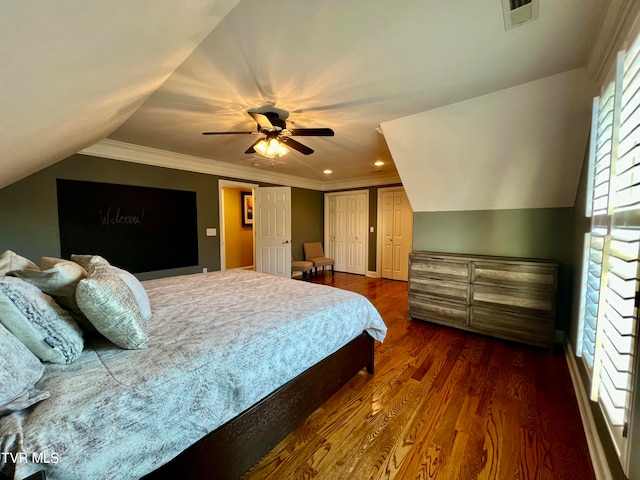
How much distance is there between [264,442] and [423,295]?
8.07 ft

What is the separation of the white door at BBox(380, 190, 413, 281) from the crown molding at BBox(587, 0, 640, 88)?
3.68 m

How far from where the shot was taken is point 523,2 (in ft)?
4.21

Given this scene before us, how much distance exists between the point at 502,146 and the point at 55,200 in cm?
512

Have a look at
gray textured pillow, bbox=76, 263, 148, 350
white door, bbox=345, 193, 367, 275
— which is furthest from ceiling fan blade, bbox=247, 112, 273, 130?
white door, bbox=345, 193, 367, 275

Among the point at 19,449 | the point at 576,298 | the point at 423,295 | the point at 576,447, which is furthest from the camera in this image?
the point at 423,295

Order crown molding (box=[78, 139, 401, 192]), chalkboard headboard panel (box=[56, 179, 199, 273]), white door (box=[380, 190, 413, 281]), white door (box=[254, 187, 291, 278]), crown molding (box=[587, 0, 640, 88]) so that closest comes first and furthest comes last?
crown molding (box=[587, 0, 640, 88]), chalkboard headboard panel (box=[56, 179, 199, 273]), crown molding (box=[78, 139, 401, 192]), white door (box=[254, 187, 291, 278]), white door (box=[380, 190, 413, 281])

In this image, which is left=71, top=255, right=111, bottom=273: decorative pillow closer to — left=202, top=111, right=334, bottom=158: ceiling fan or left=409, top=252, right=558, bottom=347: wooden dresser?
left=202, top=111, right=334, bottom=158: ceiling fan

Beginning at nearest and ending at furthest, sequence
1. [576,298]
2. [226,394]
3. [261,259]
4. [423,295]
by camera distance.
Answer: [226,394] → [576,298] → [423,295] → [261,259]

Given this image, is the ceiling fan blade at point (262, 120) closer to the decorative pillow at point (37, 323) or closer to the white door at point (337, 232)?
the decorative pillow at point (37, 323)

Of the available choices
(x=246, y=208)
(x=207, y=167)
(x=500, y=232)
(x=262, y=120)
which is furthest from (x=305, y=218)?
(x=500, y=232)

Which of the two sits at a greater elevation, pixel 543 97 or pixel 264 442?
pixel 543 97

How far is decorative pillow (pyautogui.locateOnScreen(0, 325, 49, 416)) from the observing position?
747mm

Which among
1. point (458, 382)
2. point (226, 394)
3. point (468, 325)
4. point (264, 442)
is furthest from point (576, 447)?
point (226, 394)

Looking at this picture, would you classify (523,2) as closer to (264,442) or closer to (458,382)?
(458,382)
